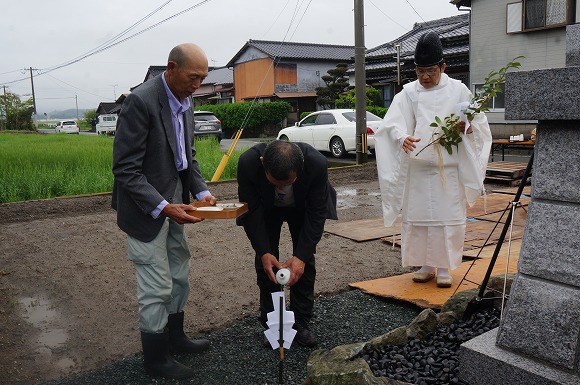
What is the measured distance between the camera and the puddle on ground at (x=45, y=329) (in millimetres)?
3391

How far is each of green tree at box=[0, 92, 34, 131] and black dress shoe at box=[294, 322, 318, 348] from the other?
52.9 metres

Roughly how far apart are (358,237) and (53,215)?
4.56 metres

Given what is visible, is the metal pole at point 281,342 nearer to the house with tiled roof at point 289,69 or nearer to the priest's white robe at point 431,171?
the priest's white robe at point 431,171

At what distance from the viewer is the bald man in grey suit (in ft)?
9.56

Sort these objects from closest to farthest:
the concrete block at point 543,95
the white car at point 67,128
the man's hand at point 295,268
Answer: the concrete block at point 543,95, the man's hand at point 295,268, the white car at point 67,128

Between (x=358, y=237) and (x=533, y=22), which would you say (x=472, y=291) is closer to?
(x=358, y=237)

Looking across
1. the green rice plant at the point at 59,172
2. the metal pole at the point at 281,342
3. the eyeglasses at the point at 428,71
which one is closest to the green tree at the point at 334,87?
the green rice plant at the point at 59,172

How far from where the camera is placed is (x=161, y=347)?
10.1 ft

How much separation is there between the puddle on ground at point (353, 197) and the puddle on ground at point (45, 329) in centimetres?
478

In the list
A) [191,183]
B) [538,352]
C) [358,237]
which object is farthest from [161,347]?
[358,237]

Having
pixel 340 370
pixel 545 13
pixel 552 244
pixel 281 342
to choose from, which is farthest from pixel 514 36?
pixel 340 370

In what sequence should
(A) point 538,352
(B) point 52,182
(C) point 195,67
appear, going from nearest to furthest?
(A) point 538,352 < (C) point 195,67 < (B) point 52,182

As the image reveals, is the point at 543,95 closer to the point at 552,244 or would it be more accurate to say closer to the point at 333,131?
the point at 552,244

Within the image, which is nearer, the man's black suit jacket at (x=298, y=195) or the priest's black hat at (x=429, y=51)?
the man's black suit jacket at (x=298, y=195)
